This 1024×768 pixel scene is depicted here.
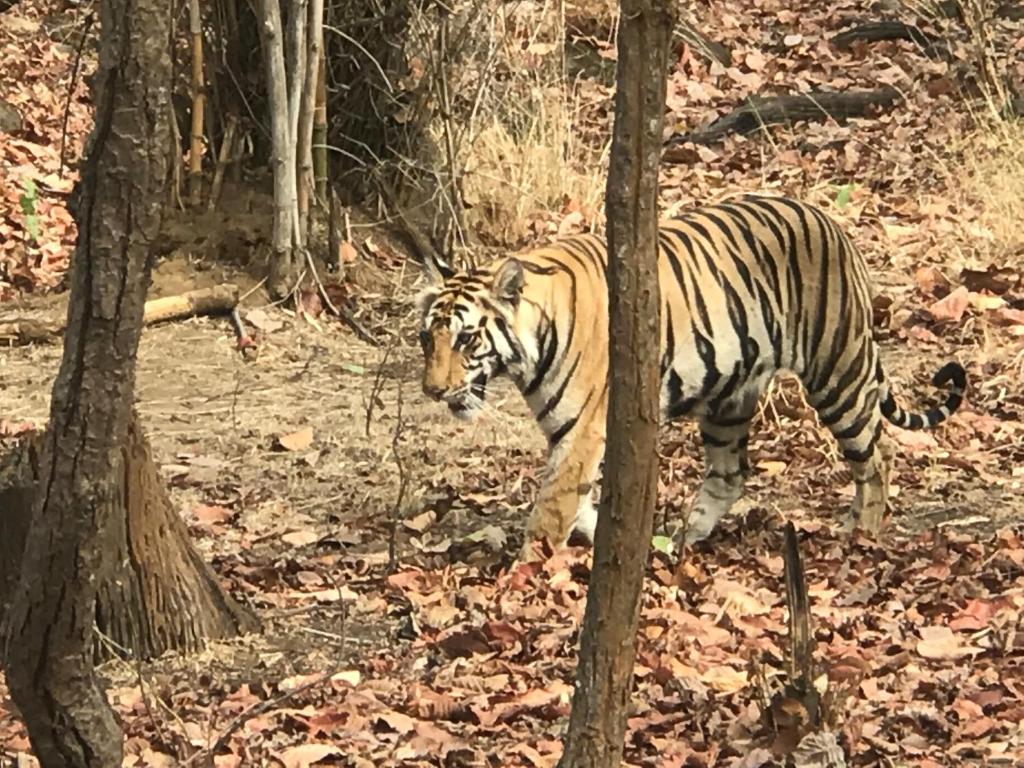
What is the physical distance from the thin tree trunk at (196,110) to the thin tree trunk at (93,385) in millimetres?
6320

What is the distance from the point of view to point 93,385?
8.72 feet

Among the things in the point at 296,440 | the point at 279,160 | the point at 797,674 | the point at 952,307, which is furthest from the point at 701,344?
the point at 279,160

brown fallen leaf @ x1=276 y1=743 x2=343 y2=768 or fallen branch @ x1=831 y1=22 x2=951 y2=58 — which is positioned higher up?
fallen branch @ x1=831 y1=22 x2=951 y2=58

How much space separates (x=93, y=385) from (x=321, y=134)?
6376mm

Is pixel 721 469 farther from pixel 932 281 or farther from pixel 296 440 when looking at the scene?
pixel 932 281

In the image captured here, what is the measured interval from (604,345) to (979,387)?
7.79ft

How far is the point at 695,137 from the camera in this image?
38.4 feet

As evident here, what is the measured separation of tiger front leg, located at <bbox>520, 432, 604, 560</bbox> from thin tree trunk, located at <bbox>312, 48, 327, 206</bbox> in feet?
11.7

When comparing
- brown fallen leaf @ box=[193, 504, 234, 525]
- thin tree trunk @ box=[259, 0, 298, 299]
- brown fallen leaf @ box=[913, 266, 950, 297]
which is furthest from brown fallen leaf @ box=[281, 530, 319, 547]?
brown fallen leaf @ box=[913, 266, 950, 297]

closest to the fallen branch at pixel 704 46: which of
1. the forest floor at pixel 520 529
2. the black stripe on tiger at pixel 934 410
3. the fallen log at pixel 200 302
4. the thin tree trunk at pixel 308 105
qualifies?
the forest floor at pixel 520 529

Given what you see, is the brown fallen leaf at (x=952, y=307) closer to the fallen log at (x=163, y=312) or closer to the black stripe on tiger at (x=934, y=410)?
the black stripe on tiger at (x=934, y=410)

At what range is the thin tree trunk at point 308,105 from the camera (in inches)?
331

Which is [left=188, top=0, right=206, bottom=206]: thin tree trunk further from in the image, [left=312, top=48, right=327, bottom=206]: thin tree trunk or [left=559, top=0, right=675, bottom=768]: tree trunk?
[left=559, top=0, right=675, bottom=768]: tree trunk

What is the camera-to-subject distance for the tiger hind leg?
6.17 m
